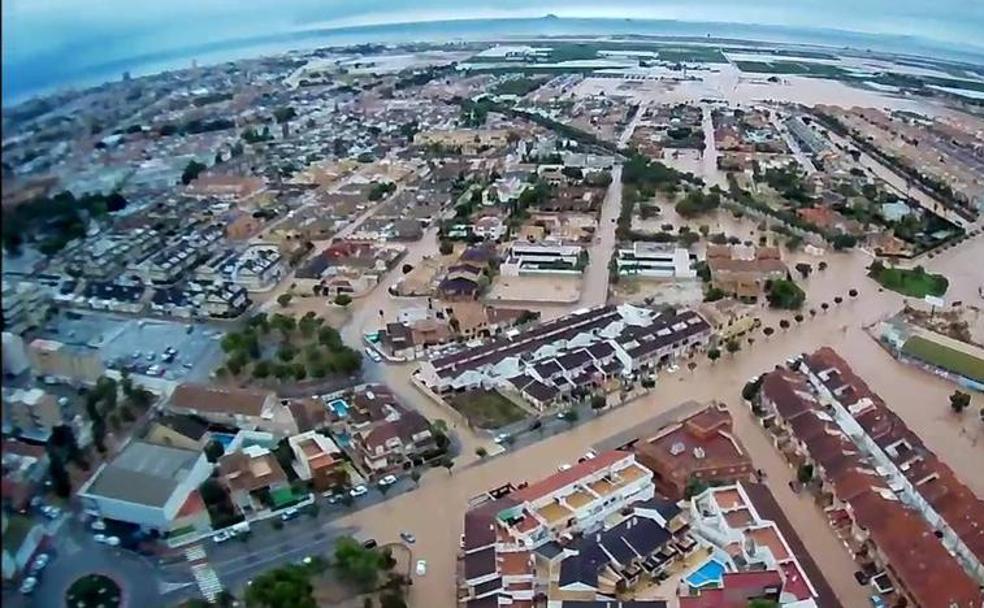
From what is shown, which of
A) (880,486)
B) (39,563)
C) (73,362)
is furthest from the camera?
(73,362)

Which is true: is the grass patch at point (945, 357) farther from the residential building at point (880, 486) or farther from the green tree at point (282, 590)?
the green tree at point (282, 590)

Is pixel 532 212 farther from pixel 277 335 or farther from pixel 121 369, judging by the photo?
pixel 121 369

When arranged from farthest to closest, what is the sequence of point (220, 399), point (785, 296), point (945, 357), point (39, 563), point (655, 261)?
point (655, 261) → point (785, 296) → point (945, 357) → point (220, 399) → point (39, 563)

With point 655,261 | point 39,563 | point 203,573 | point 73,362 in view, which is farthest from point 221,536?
point 655,261

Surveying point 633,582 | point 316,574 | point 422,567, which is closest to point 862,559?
point 633,582

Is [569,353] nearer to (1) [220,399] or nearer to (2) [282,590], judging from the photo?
(1) [220,399]

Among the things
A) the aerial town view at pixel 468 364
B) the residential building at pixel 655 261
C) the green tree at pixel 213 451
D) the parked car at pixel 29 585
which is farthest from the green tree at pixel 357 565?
the residential building at pixel 655 261

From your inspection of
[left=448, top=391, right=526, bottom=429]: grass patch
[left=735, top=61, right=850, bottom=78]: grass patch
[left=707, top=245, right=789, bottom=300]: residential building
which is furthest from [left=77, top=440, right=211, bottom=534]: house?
[left=735, top=61, right=850, bottom=78]: grass patch

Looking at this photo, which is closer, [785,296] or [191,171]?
Result: [785,296]
